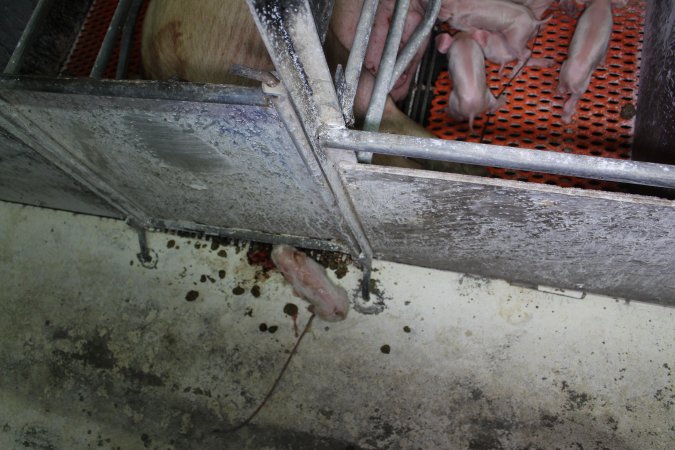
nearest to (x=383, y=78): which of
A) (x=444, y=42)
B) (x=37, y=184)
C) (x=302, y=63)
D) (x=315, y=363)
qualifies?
(x=302, y=63)

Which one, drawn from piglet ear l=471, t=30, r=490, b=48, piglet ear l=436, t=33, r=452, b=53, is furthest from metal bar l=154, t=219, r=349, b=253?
piglet ear l=471, t=30, r=490, b=48

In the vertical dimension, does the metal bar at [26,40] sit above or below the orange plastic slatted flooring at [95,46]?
above

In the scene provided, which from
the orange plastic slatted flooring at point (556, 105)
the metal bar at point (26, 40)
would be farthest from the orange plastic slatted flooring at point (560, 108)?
the metal bar at point (26, 40)

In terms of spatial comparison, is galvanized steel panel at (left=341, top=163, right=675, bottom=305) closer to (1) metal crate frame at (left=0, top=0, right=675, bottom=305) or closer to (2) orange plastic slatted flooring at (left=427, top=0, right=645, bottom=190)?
(1) metal crate frame at (left=0, top=0, right=675, bottom=305)

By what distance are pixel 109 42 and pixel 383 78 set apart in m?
1.14

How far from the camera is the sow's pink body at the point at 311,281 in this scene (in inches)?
101

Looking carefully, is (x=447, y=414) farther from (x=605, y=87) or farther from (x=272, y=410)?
(x=605, y=87)

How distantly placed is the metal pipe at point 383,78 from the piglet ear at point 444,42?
92 centimetres

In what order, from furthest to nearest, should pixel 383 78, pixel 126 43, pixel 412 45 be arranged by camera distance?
pixel 126 43, pixel 412 45, pixel 383 78

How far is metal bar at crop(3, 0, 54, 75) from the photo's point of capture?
1.76 m

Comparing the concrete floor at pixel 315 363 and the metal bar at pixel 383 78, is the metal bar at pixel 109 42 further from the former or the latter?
the concrete floor at pixel 315 363

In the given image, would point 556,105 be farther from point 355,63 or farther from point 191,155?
point 191,155

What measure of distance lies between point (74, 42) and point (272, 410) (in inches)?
87.0

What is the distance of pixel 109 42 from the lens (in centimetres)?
199
